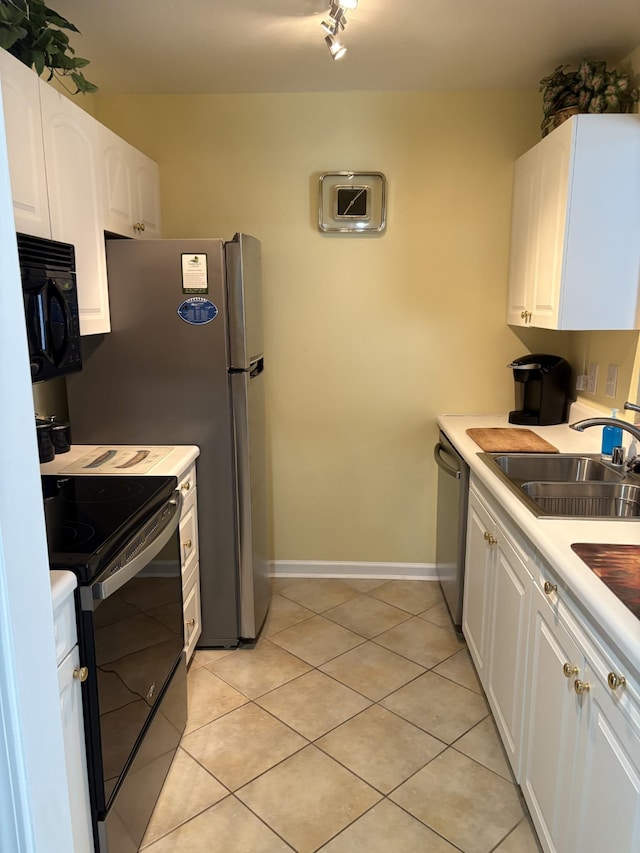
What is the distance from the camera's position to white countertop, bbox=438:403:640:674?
1.17m

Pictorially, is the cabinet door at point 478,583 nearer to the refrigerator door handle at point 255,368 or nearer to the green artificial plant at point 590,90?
the refrigerator door handle at point 255,368

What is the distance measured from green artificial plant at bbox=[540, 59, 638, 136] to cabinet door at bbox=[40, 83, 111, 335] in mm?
1837

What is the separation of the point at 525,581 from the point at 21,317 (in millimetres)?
1575

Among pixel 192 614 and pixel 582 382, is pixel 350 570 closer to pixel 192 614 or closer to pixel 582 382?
pixel 192 614

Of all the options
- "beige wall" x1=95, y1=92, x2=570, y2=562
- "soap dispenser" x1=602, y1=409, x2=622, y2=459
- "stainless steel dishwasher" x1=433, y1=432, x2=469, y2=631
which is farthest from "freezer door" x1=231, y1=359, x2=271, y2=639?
"soap dispenser" x1=602, y1=409, x2=622, y2=459

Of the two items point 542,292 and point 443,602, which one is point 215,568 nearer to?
point 443,602

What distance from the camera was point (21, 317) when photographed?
65 centimetres

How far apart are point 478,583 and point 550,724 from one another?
2.86 ft

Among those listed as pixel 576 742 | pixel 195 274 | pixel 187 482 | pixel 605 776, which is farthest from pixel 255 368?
pixel 605 776

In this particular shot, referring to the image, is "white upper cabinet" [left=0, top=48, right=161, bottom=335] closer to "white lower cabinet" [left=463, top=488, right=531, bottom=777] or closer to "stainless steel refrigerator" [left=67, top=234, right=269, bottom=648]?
"stainless steel refrigerator" [left=67, top=234, right=269, bottom=648]

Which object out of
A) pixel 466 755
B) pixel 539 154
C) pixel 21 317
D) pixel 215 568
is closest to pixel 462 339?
pixel 539 154

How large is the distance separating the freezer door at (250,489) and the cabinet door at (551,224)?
4.08 ft

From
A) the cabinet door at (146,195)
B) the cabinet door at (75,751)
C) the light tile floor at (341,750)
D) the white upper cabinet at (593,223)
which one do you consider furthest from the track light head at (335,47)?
the light tile floor at (341,750)

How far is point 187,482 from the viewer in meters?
2.46
